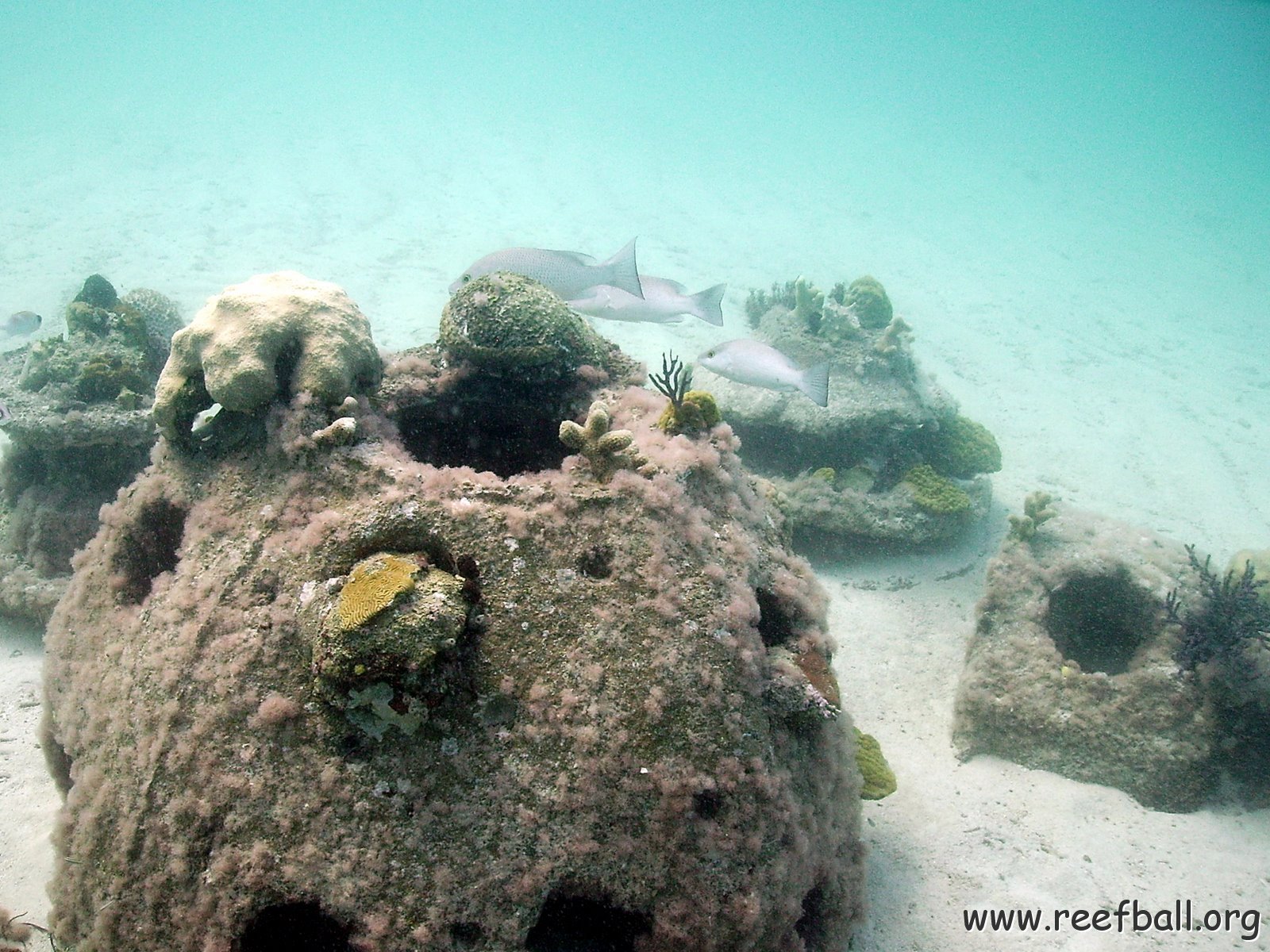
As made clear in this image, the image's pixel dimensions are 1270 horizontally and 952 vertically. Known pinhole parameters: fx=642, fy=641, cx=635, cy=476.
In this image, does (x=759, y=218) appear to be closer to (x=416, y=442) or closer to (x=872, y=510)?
(x=872, y=510)

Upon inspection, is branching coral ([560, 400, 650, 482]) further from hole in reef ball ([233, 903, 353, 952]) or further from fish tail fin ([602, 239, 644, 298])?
fish tail fin ([602, 239, 644, 298])

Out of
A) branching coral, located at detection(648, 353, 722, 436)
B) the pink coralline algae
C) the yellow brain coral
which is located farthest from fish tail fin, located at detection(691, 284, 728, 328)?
the yellow brain coral

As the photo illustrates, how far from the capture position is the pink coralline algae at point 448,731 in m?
2.42

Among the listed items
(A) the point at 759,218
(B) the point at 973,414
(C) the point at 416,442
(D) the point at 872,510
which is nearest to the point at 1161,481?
(B) the point at 973,414

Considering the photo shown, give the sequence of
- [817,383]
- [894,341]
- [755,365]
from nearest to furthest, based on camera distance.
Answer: [817,383], [755,365], [894,341]

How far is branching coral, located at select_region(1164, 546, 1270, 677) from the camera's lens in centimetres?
497

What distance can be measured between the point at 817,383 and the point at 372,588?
4.69 meters

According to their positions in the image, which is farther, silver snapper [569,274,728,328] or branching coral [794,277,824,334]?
branching coral [794,277,824,334]

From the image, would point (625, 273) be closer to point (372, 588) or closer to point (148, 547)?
point (372, 588)

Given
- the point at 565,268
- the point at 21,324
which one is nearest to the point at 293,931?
the point at 565,268

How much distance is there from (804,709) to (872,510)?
206 inches

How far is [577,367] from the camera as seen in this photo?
3.96 metres

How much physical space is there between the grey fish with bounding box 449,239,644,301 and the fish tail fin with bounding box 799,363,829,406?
6.17 feet

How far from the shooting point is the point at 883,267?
24.3 metres
